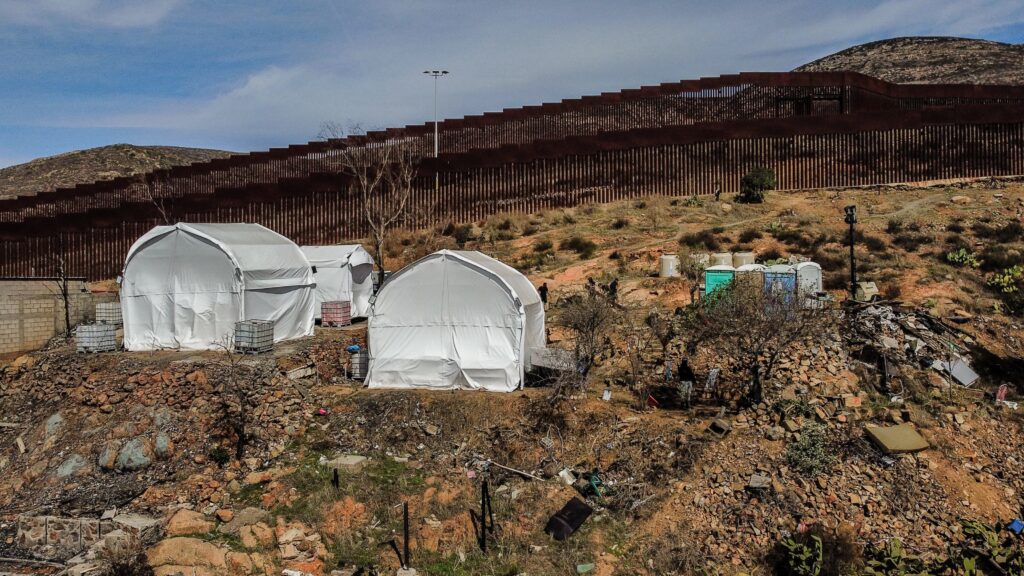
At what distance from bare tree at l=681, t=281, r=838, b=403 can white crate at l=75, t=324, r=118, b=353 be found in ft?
43.6

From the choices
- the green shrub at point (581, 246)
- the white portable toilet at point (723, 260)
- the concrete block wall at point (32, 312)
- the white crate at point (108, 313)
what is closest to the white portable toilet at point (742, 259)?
the white portable toilet at point (723, 260)

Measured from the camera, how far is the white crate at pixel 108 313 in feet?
59.4

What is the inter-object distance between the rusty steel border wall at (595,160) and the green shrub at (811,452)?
18.7 meters

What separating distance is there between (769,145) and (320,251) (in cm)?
1862

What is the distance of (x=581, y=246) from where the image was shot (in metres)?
22.7

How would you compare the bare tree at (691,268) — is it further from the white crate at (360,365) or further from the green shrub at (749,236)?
the white crate at (360,365)

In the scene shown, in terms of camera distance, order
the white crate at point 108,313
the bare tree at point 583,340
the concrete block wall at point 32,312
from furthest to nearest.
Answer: the white crate at point 108,313
the concrete block wall at point 32,312
the bare tree at point 583,340

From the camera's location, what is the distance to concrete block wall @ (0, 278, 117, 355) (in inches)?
693

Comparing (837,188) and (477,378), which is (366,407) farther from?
(837,188)

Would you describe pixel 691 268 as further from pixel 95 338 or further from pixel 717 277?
pixel 95 338

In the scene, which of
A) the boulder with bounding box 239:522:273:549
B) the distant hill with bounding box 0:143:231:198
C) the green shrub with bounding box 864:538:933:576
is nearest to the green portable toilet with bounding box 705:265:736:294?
the green shrub with bounding box 864:538:933:576

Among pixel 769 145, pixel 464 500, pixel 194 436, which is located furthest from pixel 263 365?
pixel 769 145

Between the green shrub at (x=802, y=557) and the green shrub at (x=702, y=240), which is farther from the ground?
the green shrub at (x=702, y=240)

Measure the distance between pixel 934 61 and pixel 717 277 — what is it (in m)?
66.2
